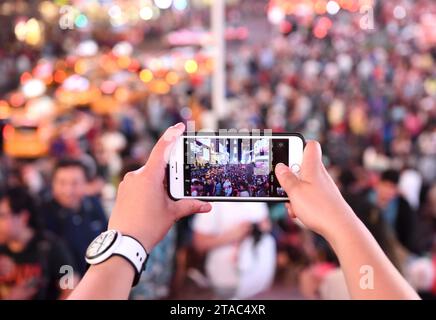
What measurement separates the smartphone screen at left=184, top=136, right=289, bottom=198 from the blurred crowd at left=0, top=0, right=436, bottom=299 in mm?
22

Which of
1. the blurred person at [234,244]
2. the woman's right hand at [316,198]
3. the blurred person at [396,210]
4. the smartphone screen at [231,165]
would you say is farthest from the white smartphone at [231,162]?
the blurred person at [396,210]

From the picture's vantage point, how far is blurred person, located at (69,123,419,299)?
0.62 meters

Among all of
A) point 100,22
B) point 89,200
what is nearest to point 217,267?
point 89,200

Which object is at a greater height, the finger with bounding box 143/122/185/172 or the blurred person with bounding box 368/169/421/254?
the finger with bounding box 143/122/185/172

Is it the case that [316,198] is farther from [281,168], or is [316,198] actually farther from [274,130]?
[274,130]

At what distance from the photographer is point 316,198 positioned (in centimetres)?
68

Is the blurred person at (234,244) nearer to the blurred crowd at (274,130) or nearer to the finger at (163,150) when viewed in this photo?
the blurred crowd at (274,130)

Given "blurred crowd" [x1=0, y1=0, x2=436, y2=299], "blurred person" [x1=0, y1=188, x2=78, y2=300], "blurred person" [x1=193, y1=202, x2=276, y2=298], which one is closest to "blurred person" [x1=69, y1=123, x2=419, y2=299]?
"blurred crowd" [x1=0, y1=0, x2=436, y2=299]

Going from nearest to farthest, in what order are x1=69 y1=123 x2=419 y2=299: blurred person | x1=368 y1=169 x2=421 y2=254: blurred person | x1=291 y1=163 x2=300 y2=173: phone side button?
x1=69 y1=123 x2=419 y2=299: blurred person < x1=291 y1=163 x2=300 y2=173: phone side button < x1=368 y1=169 x2=421 y2=254: blurred person

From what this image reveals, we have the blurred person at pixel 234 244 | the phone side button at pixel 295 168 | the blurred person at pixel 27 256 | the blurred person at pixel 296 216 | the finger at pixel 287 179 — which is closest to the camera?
the blurred person at pixel 296 216

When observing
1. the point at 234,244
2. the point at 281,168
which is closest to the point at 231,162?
the point at 281,168

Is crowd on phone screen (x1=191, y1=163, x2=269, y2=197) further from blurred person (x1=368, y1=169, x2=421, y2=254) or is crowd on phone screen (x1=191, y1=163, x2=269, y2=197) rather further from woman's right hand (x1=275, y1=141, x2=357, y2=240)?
blurred person (x1=368, y1=169, x2=421, y2=254)

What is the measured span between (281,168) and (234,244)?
1.60 metres

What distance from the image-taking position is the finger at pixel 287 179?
0.73 metres
